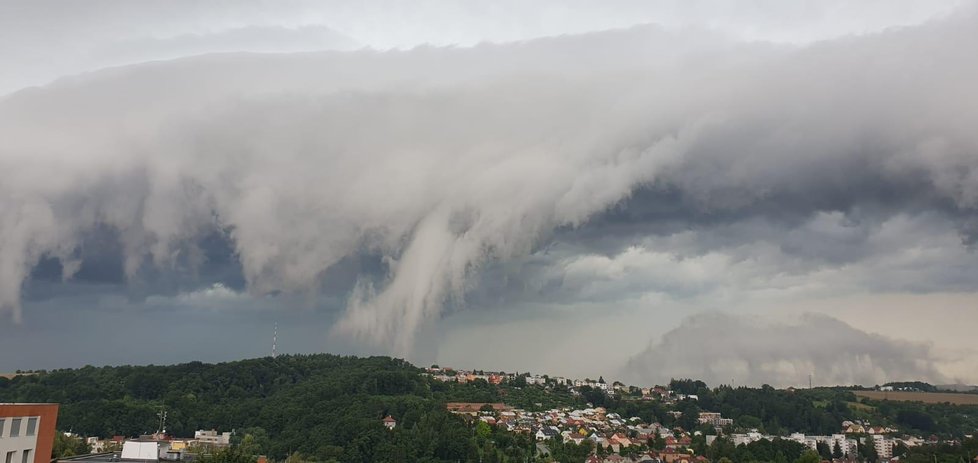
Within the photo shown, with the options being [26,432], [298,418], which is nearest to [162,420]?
[298,418]

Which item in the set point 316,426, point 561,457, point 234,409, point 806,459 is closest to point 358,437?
point 316,426

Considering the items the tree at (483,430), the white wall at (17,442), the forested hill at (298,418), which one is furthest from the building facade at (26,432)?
the tree at (483,430)

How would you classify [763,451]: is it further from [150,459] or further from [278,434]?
[150,459]

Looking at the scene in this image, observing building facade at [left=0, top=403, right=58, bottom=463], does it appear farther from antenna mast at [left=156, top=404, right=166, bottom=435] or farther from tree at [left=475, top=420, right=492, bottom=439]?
antenna mast at [left=156, top=404, right=166, bottom=435]

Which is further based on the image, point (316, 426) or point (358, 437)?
point (316, 426)

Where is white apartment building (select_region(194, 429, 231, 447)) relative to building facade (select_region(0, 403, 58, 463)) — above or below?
below

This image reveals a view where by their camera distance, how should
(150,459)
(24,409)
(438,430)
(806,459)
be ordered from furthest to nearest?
1. (438,430)
2. (806,459)
3. (150,459)
4. (24,409)

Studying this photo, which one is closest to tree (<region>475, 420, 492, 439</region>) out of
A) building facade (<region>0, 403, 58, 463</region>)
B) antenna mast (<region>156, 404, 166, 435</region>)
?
antenna mast (<region>156, 404, 166, 435</region>)

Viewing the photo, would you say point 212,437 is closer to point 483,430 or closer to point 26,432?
point 483,430
